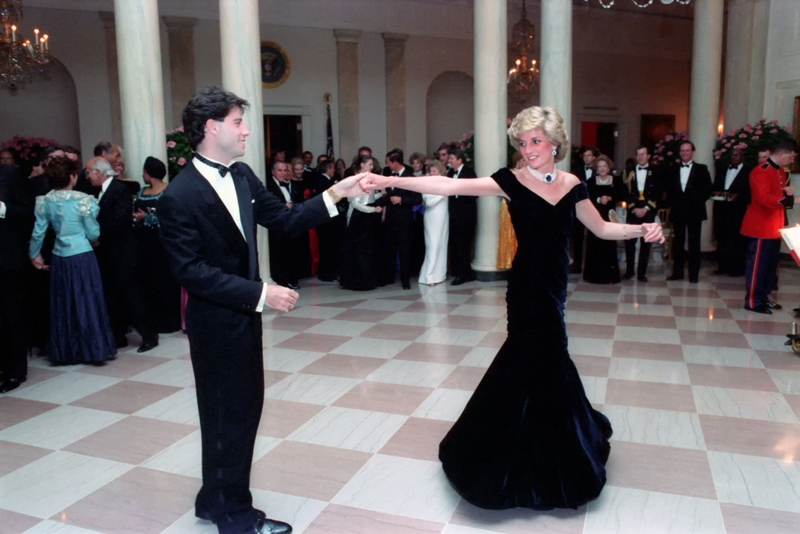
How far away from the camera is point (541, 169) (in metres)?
3.01

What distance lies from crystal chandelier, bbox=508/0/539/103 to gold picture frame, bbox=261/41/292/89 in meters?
4.18

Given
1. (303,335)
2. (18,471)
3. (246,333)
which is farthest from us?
(303,335)

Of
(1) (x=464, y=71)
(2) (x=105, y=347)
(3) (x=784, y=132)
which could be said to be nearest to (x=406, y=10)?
(1) (x=464, y=71)

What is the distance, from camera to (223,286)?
235 cm

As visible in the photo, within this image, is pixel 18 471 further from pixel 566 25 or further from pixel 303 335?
pixel 566 25

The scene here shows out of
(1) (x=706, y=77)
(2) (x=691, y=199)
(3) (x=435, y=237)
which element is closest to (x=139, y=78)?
(3) (x=435, y=237)

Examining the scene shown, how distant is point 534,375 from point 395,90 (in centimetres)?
→ 1136

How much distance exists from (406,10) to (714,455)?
38.9ft

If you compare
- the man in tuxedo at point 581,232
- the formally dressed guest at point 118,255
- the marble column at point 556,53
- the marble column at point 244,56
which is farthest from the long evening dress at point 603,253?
the formally dressed guest at point 118,255

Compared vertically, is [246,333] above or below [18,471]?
above

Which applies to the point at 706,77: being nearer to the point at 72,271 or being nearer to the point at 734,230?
the point at 734,230

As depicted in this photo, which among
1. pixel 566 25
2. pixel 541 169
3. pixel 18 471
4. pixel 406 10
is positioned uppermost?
pixel 406 10

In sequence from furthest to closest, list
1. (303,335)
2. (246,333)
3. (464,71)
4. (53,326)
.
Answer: (464,71) → (303,335) → (53,326) → (246,333)

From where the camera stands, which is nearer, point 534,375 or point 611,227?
point 534,375
